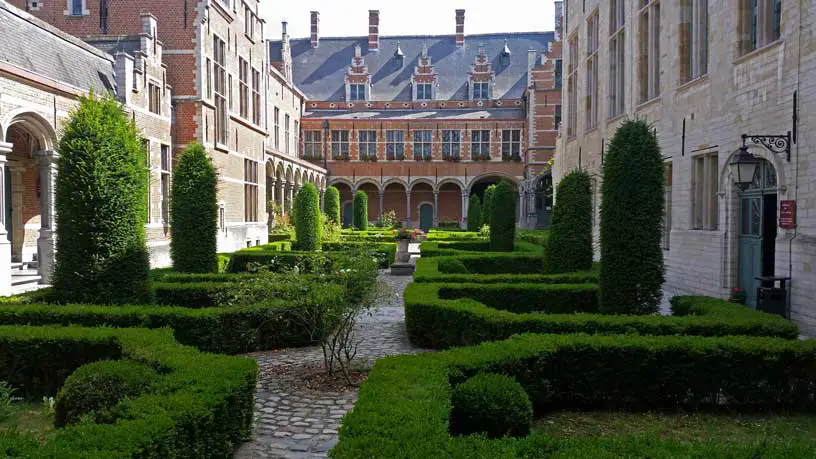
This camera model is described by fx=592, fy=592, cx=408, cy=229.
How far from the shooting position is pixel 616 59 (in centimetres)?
1591

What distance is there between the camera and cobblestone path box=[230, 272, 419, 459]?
4.55 m

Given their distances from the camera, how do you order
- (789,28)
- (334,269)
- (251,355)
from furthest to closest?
(789,28)
(251,355)
(334,269)

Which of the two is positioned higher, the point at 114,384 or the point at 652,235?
the point at 652,235

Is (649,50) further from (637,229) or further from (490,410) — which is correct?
(490,410)

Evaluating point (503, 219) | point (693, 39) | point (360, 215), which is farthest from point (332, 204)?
point (693, 39)

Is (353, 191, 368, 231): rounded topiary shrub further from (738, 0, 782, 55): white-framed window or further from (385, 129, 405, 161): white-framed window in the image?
(738, 0, 782, 55): white-framed window

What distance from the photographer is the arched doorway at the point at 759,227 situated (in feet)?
30.3

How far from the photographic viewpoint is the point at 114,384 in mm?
4473

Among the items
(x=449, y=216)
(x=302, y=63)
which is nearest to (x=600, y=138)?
(x=449, y=216)

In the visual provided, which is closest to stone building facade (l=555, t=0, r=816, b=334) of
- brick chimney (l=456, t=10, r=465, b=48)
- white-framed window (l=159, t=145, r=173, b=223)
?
white-framed window (l=159, t=145, r=173, b=223)

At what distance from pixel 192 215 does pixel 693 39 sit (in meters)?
10.2

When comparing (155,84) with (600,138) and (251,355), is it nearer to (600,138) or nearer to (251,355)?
(251,355)

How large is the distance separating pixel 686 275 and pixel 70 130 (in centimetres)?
1089

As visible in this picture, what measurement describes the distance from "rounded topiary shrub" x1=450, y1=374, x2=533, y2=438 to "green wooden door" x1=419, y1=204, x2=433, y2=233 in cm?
3846
